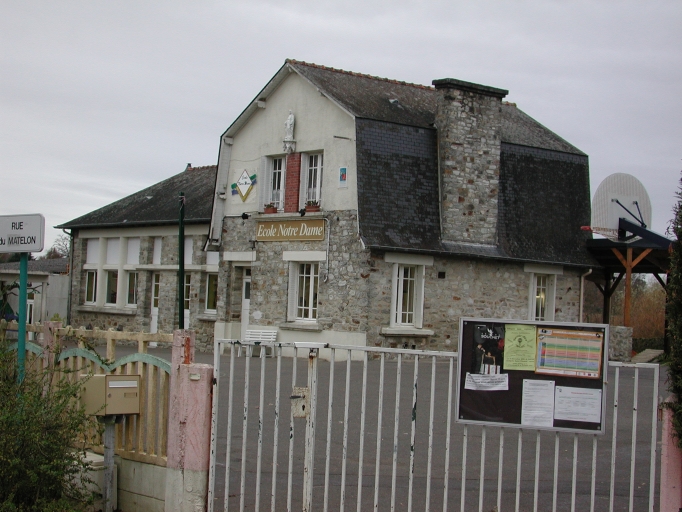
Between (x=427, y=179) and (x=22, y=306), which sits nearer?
(x=22, y=306)

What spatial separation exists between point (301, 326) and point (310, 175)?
423 centimetres

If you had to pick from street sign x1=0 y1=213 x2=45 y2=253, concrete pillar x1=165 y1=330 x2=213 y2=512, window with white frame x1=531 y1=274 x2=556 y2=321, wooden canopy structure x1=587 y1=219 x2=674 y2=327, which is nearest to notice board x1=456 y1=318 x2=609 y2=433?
concrete pillar x1=165 y1=330 x2=213 y2=512

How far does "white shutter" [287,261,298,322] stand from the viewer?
25031 mm

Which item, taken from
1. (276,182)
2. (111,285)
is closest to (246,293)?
(276,182)

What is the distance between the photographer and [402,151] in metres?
23.4

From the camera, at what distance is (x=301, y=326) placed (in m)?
24.3

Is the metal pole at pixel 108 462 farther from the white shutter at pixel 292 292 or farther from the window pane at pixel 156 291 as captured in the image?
the window pane at pixel 156 291

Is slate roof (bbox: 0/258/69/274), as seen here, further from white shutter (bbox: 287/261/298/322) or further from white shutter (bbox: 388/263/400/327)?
white shutter (bbox: 388/263/400/327)

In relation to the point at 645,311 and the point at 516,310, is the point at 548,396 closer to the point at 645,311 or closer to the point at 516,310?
the point at 516,310

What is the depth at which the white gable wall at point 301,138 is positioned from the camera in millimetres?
23328

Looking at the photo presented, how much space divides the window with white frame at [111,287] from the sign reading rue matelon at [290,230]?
10733 millimetres

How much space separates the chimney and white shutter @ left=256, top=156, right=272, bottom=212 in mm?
5244

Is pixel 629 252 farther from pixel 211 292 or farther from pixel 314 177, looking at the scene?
pixel 211 292

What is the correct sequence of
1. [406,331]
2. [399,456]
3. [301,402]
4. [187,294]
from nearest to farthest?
1. [301,402]
2. [399,456]
3. [406,331]
4. [187,294]
